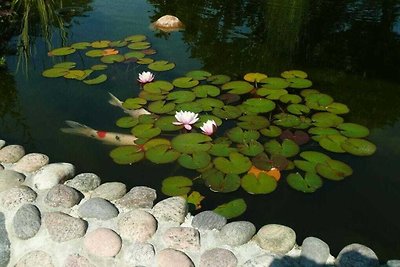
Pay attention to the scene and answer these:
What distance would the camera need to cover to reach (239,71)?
191 inches

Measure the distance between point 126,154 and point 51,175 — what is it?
0.63 meters

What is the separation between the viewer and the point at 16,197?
2941 millimetres

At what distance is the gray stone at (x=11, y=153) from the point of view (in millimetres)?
3365

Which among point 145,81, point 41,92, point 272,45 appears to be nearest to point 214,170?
point 145,81

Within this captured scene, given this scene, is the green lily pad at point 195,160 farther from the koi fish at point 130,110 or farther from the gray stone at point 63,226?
the gray stone at point 63,226

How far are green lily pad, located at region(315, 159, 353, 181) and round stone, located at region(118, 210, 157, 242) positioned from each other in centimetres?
130

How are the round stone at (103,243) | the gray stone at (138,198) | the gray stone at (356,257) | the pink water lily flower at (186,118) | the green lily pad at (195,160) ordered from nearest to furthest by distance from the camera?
the gray stone at (356,257), the round stone at (103,243), the gray stone at (138,198), the green lily pad at (195,160), the pink water lily flower at (186,118)

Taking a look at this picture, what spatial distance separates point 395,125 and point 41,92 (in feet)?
10.9

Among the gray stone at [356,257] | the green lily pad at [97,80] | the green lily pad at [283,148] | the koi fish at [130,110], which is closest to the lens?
the gray stone at [356,257]

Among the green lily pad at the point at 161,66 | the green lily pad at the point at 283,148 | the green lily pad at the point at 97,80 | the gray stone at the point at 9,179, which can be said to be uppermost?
the green lily pad at the point at 161,66

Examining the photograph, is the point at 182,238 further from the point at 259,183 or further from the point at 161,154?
the point at 161,154

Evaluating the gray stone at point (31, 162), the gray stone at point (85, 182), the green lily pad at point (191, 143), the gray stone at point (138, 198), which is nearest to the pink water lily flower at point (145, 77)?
the green lily pad at point (191, 143)

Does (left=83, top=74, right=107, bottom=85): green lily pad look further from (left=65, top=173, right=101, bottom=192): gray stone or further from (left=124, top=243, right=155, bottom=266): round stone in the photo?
(left=124, top=243, right=155, bottom=266): round stone

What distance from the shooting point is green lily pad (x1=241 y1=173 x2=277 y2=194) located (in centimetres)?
318
